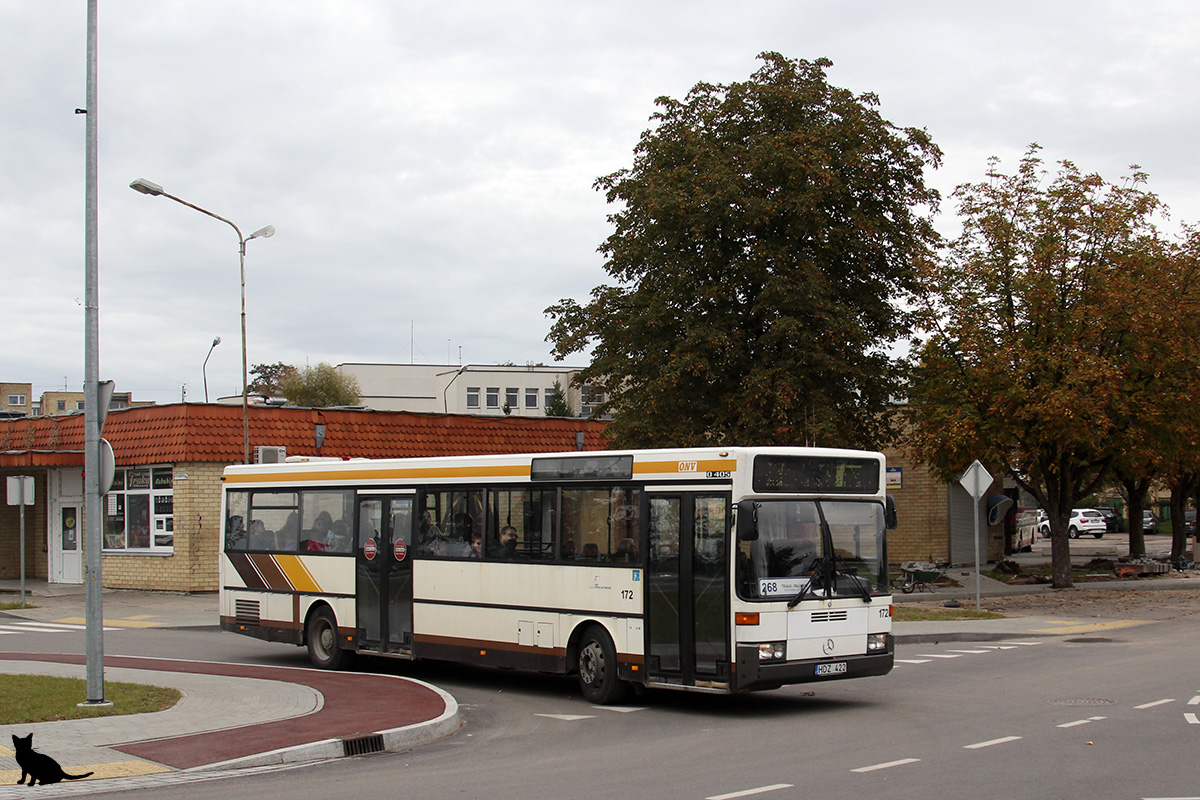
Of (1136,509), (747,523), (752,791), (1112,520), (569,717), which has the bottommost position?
(1112,520)

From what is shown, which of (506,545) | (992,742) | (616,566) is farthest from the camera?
(506,545)

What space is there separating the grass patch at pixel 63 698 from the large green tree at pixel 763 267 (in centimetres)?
1618

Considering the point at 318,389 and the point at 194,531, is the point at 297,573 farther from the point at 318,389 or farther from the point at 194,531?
the point at 318,389

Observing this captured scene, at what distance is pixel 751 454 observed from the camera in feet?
40.0

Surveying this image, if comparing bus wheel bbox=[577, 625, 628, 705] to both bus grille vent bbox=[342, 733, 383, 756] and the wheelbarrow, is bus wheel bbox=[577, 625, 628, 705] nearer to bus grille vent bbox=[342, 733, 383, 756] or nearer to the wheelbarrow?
Result: bus grille vent bbox=[342, 733, 383, 756]

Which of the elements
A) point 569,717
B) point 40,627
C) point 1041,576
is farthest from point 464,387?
point 569,717

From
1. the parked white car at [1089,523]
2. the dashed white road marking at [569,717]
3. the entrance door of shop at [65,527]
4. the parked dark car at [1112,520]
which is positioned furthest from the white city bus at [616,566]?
the parked dark car at [1112,520]

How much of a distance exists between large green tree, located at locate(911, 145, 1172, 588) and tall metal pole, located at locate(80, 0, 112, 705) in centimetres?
1950

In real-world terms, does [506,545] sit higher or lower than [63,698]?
higher

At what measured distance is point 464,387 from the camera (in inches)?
3755

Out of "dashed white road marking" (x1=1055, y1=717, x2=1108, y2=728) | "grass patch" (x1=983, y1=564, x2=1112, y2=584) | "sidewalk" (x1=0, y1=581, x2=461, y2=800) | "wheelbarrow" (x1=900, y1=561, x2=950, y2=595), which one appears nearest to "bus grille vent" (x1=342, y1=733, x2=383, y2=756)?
"sidewalk" (x1=0, y1=581, x2=461, y2=800)

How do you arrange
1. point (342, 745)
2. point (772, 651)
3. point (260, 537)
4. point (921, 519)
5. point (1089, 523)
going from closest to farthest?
point (342, 745), point (772, 651), point (260, 537), point (921, 519), point (1089, 523)

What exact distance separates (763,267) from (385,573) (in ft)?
49.5

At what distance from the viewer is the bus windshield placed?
1202cm
